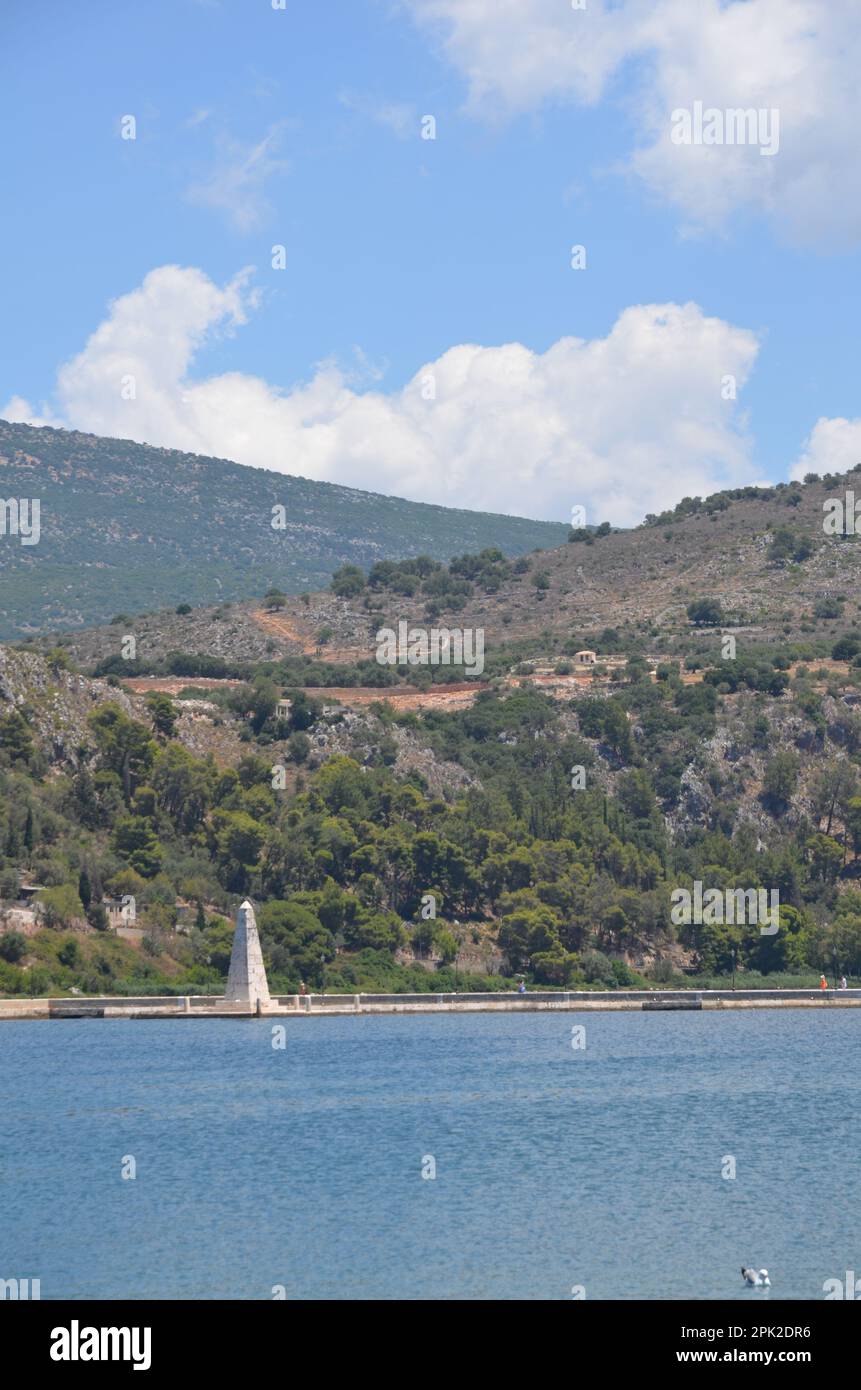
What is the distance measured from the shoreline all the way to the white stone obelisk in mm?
394

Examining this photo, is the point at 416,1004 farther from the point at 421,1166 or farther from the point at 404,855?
the point at 421,1166

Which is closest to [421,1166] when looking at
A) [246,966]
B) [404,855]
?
[246,966]

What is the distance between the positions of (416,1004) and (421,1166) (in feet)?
137

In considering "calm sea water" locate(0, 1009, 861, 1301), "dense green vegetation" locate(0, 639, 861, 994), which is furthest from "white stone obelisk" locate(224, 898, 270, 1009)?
"calm sea water" locate(0, 1009, 861, 1301)

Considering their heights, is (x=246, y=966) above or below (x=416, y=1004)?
above

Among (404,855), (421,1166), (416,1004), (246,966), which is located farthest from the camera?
(404,855)

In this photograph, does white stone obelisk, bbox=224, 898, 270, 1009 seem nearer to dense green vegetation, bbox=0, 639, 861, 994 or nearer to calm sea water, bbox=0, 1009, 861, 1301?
dense green vegetation, bbox=0, 639, 861, 994

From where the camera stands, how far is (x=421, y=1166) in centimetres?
3878

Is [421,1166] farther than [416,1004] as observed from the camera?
No

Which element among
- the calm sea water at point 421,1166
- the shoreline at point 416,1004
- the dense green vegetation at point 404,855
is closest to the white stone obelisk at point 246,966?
the shoreline at point 416,1004

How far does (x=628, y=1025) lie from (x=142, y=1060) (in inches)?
889

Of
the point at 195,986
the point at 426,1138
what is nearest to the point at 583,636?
the point at 195,986

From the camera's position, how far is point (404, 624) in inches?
5797

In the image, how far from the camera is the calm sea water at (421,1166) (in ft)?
96.3
